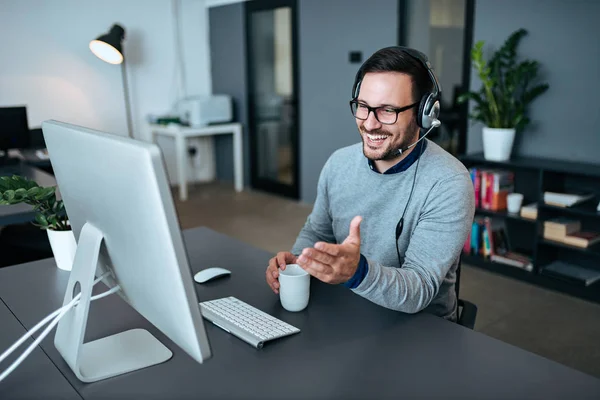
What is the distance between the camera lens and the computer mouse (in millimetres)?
1526

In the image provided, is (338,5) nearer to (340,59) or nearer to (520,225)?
(340,59)

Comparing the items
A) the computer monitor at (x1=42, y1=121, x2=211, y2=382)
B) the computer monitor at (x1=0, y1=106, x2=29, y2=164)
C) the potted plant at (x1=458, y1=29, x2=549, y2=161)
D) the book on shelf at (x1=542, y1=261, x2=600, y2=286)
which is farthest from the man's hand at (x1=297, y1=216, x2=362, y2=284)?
the computer monitor at (x1=0, y1=106, x2=29, y2=164)

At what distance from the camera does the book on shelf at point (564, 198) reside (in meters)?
3.09

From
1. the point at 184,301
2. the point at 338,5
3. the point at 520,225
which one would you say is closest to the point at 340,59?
the point at 338,5

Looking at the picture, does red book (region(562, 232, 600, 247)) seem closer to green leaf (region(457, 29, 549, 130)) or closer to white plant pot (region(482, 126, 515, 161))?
white plant pot (region(482, 126, 515, 161))

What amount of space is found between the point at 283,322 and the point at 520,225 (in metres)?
2.80

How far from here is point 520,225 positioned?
3.64m

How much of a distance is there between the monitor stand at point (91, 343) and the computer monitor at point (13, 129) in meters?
3.05

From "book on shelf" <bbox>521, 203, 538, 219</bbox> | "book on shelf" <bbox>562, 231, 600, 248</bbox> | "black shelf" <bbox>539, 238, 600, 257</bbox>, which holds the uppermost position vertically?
"book on shelf" <bbox>521, 203, 538, 219</bbox>

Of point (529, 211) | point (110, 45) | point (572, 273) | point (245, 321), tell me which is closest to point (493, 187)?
point (529, 211)

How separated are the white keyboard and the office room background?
5.59 ft

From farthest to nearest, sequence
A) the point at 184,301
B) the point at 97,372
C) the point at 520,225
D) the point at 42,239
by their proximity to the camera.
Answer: the point at 520,225
the point at 42,239
the point at 97,372
the point at 184,301

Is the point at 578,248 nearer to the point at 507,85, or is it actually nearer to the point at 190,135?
the point at 507,85

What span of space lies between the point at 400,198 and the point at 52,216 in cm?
102
